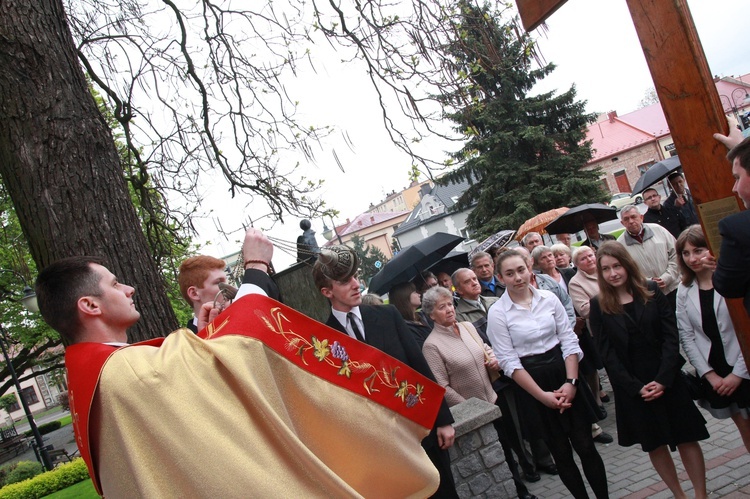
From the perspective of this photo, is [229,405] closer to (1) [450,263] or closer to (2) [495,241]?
(1) [450,263]

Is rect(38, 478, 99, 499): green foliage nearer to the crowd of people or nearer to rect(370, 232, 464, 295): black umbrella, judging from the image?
rect(370, 232, 464, 295): black umbrella

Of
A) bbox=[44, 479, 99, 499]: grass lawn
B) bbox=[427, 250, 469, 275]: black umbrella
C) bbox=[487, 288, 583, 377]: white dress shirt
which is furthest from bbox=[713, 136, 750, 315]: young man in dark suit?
bbox=[44, 479, 99, 499]: grass lawn

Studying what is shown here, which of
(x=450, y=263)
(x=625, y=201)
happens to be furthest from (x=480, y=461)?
(x=625, y=201)

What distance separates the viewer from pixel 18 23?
3928 mm

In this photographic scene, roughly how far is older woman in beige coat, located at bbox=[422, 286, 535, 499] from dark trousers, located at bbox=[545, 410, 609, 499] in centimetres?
87

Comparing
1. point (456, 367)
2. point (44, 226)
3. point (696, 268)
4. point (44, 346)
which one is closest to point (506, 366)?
point (456, 367)

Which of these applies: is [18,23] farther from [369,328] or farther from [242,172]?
[242,172]

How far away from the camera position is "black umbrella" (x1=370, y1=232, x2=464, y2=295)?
784 centimetres

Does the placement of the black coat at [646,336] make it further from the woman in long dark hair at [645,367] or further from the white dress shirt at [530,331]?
the white dress shirt at [530,331]

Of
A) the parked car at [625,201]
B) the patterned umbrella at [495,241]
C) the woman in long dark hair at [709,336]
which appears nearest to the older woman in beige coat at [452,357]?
the woman in long dark hair at [709,336]

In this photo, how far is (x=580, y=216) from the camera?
9617 mm

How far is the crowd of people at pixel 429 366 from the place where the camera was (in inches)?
91.0

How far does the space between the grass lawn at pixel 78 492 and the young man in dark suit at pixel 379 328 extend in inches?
368

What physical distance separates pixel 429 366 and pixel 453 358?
1.61 ft
